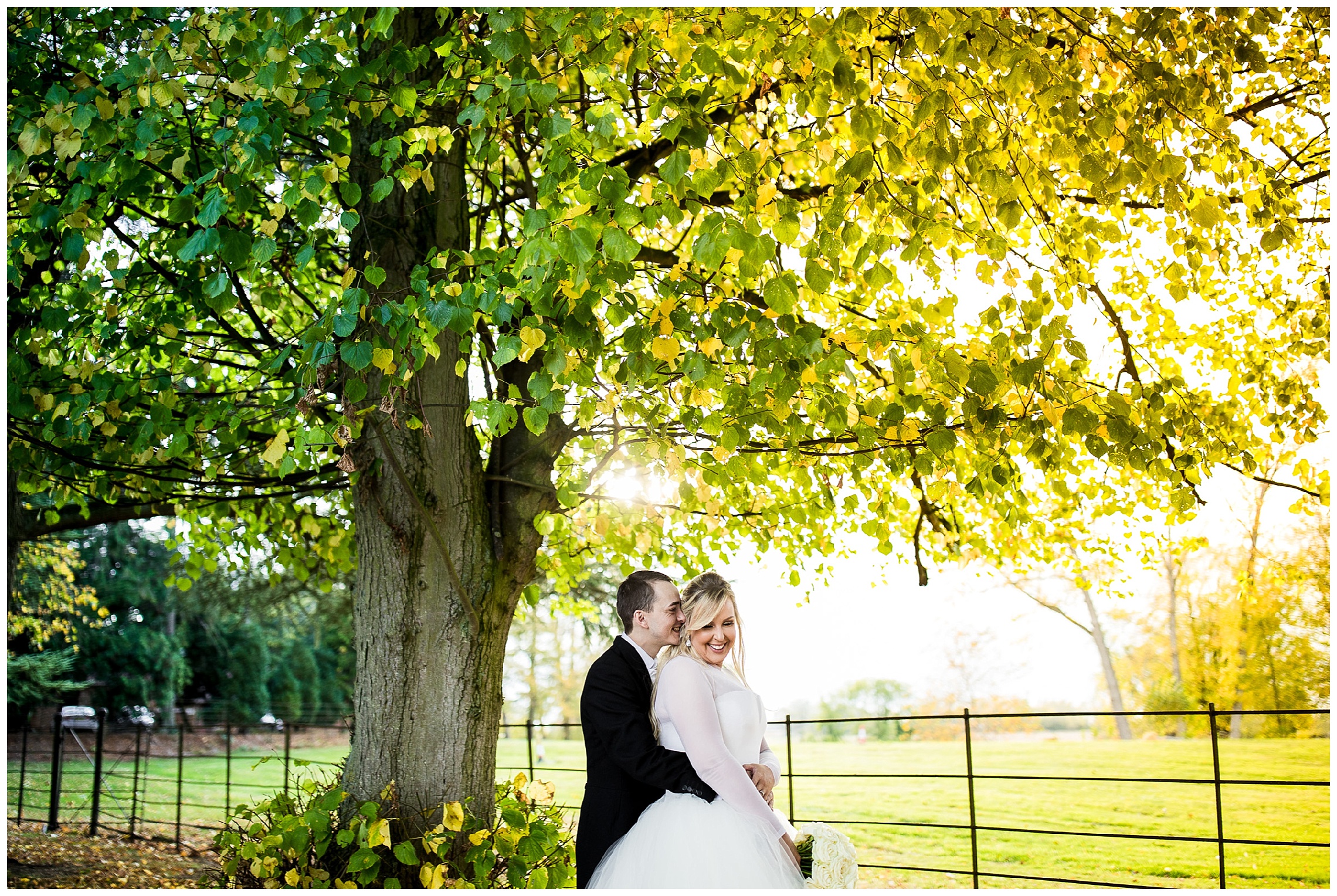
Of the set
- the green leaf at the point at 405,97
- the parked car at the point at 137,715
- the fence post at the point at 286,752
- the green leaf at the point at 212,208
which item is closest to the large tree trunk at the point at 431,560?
the fence post at the point at 286,752

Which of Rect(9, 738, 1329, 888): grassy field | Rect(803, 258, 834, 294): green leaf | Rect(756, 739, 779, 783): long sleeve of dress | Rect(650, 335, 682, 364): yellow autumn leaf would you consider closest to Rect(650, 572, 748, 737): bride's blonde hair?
Rect(756, 739, 779, 783): long sleeve of dress

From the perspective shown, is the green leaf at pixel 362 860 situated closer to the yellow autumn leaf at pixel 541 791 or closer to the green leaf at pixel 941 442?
the yellow autumn leaf at pixel 541 791

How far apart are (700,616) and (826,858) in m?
1.02

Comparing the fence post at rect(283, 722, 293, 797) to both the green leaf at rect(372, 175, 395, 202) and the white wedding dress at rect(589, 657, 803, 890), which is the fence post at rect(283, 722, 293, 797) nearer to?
the white wedding dress at rect(589, 657, 803, 890)

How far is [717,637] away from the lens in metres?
3.83

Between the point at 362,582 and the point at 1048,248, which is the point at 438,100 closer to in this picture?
the point at 362,582

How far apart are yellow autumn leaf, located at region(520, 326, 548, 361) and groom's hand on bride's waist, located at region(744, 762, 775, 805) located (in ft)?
5.94

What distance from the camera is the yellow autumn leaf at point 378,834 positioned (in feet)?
14.9

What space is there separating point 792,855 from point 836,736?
68.5 feet

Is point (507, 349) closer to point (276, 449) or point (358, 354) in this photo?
point (358, 354)

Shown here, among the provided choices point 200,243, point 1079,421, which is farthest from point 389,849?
point 1079,421

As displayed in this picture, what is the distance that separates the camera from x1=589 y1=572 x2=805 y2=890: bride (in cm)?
365

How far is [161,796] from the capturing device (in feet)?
49.0

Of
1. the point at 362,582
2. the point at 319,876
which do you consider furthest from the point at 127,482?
the point at 319,876
